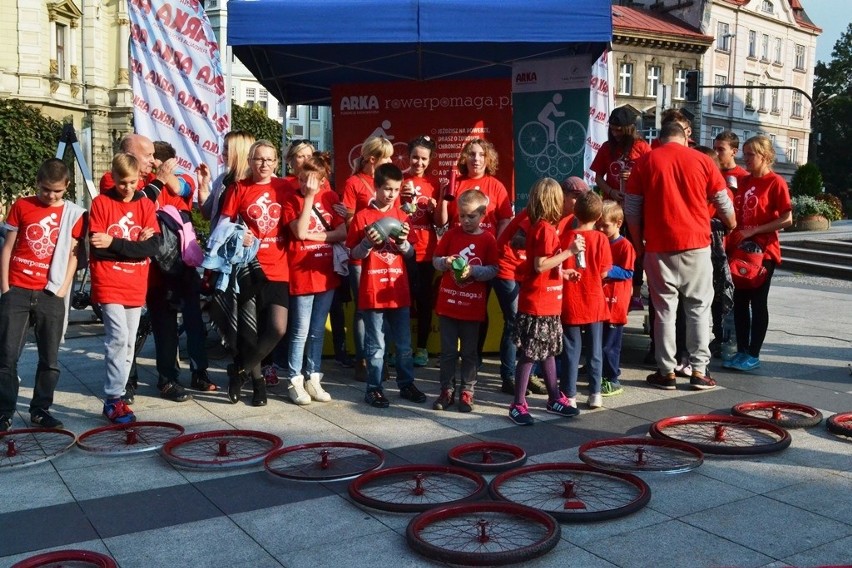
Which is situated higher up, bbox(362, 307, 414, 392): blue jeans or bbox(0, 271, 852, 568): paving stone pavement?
bbox(362, 307, 414, 392): blue jeans

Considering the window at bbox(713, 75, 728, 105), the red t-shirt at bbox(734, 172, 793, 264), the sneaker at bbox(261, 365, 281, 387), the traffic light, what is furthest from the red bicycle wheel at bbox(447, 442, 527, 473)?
the window at bbox(713, 75, 728, 105)

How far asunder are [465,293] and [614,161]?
8.41ft

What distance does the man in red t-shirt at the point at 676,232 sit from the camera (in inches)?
268

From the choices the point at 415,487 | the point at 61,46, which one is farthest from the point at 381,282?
the point at 61,46

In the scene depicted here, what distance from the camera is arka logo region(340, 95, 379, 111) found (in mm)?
10094

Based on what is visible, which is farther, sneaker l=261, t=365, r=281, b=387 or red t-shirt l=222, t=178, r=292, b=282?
sneaker l=261, t=365, r=281, b=387

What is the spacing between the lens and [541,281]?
232 inches

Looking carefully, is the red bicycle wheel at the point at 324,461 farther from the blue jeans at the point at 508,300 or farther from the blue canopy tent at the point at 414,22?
the blue canopy tent at the point at 414,22

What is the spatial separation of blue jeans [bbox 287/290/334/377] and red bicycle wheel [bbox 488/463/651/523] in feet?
8.16

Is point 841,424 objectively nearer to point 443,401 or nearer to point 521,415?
point 521,415

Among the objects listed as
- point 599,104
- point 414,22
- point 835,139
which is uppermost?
point 835,139

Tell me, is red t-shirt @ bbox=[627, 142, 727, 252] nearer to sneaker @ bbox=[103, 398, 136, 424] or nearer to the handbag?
the handbag

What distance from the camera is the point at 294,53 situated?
31.4 feet

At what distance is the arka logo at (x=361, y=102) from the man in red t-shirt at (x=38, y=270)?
4.78 m
